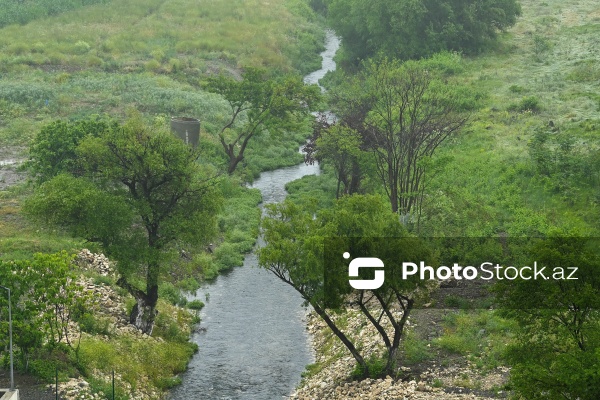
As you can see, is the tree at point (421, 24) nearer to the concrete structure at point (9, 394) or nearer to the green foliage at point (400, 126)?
the green foliage at point (400, 126)

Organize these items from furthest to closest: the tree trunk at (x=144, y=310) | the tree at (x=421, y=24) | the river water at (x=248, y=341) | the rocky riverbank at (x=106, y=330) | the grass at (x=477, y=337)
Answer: the tree at (x=421, y=24)
the tree trunk at (x=144, y=310)
the river water at (x=248, y=341)
the grass at (x=477, y=337)
the rocky riverbank at (x=106, y=330)

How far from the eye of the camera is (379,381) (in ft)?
129

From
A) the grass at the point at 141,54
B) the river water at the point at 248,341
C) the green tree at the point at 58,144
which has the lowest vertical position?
the river water at the point at 248,341

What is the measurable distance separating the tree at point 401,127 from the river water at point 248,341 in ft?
29.4

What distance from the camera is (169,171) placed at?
43.2 metres

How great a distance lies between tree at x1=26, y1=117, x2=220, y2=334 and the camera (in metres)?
42.2

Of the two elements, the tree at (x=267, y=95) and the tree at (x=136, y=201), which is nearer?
the tree at (x=136, y=201)

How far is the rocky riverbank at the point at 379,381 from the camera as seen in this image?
124 feet

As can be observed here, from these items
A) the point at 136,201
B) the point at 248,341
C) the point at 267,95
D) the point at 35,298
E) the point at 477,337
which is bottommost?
the point at 248,341

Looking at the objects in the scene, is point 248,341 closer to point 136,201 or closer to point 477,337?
point 136,201

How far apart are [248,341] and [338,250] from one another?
10.9 meters

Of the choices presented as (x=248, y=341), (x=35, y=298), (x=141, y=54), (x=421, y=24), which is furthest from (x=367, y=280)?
(x=141, y=54)

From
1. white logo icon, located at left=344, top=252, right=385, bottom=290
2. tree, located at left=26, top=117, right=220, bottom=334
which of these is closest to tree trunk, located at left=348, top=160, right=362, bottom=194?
tree, located at left=26, top=117, right=220, bottom=334

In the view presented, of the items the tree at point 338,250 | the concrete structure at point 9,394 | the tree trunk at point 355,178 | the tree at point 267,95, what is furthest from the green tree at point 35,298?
the tree at point 267,95
